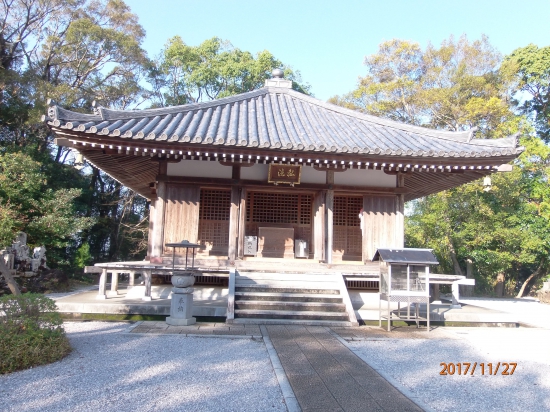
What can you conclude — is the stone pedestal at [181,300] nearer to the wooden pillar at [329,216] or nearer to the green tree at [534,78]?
the wooden pillar at [329,216]

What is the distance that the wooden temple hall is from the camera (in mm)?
8273

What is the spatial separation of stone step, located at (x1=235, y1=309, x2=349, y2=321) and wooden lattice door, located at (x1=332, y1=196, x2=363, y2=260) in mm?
4367

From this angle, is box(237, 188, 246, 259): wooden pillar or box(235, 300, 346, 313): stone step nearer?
box(235, 300, 346, 313): stone step

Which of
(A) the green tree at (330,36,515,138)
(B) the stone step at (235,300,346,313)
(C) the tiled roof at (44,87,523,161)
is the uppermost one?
(A) the green tree at (330,36,515,138)

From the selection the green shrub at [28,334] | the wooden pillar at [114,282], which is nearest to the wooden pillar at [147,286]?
the wooden pillar at [114,282]

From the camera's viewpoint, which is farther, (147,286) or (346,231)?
(346,231)

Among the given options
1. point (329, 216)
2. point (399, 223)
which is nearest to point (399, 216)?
point (399, 223)

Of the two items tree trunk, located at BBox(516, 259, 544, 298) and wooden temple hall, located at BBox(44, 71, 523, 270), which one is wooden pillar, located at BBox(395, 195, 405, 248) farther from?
tree trunk, located at BBox(516, 259, 544, 298)

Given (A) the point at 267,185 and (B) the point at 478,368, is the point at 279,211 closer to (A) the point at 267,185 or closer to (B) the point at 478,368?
(A) the point at 267,185

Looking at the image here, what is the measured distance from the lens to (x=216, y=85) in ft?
90.4

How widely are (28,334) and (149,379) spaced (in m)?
1.66

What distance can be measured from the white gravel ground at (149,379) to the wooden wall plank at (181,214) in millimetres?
3981

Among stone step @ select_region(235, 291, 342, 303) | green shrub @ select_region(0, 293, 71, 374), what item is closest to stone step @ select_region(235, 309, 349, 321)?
stone step @ select_region(235, 291, 342, 303)

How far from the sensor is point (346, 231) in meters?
12.0
